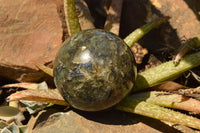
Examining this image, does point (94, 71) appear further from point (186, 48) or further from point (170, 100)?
point (186, 48)

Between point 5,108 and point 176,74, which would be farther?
point 5,108

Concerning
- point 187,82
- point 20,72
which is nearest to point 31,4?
point 20,72

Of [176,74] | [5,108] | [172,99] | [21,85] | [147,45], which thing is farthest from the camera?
[147,45]

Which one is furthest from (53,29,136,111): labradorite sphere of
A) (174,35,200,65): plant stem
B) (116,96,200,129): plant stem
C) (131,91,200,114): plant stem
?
(174,35,200,65): plant stem

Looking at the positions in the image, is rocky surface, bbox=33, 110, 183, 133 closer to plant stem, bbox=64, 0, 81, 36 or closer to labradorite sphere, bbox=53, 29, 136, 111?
labradorite sphere, bbox=53, 29, 136, 111

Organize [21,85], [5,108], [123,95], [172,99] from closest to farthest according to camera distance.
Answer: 1. [123,95]
2. [172,99]
3. [5,108]
4. [21,85]

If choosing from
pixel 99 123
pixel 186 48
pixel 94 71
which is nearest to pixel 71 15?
pixel 94 71

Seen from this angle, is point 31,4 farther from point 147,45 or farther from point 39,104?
point 147,45
